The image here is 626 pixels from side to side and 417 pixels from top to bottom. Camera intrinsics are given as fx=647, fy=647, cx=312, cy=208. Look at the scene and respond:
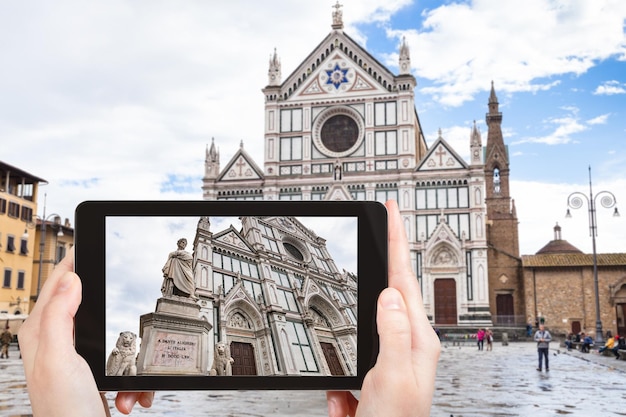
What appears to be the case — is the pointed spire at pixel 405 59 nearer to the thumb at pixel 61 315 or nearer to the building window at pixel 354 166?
the building window at pixel 354 166

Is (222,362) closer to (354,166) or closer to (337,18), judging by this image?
(354,166)

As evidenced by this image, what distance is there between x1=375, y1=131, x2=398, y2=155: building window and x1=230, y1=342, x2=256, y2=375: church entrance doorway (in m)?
42.6

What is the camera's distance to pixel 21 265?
133ft

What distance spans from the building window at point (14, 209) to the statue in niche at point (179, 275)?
41877mm

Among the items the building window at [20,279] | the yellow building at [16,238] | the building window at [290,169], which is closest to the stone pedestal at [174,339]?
the yellow building at [16,238]

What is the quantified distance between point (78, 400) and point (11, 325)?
38385 mm

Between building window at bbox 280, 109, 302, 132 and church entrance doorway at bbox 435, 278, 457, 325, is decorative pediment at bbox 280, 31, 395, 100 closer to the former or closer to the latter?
building window at bbox 280, 109, 302, 132

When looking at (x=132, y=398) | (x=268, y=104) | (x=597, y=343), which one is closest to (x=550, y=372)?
(x=597, y=343)

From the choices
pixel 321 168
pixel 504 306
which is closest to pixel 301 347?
pixel 504 306

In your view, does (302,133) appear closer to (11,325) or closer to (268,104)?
(268,104)

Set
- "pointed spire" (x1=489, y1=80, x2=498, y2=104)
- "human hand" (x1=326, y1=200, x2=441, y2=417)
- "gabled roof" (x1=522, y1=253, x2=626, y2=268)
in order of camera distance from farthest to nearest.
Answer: "pointed spire" (x1=489, y1=80, x2=498, y2=104), "gabled roof" (x1=522, y1=253, x2=626, y2=268), "human hand" (x1=326, y1=200, x2=441, y2=417)

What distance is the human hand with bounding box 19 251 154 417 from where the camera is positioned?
1508 mm

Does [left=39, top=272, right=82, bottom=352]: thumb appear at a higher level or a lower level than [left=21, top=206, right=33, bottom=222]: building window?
lower

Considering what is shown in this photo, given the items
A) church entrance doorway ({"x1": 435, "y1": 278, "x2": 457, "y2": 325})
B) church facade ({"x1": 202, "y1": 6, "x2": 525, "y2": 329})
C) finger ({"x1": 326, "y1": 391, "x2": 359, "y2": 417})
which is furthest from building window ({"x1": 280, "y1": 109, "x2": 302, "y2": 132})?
finger ({"x1": 326, "y1": 391, "x2": 359, "y2": 417})
